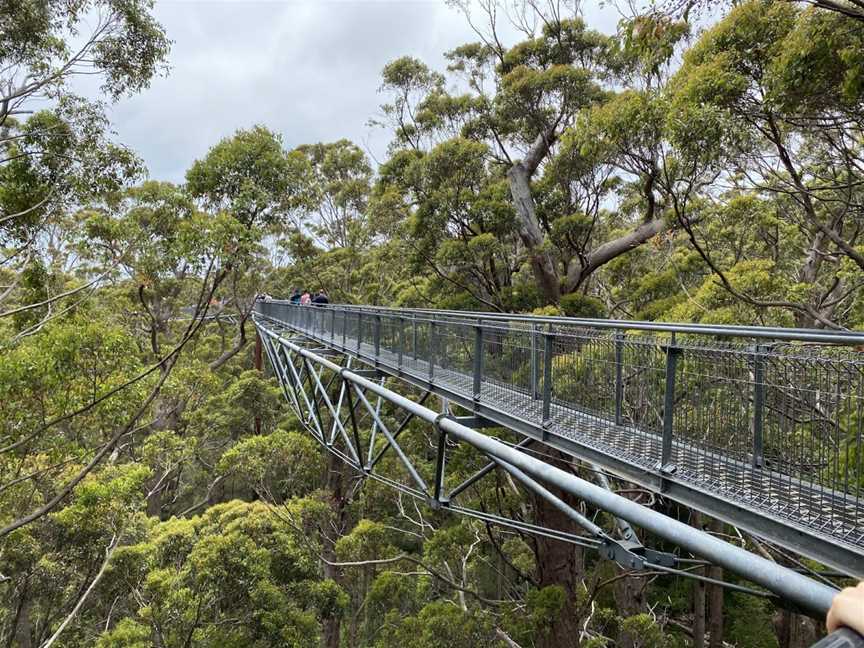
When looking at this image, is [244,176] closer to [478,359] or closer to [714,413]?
[478,359]

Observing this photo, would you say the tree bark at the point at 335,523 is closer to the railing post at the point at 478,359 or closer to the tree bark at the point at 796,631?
the railing post at the point at 478,359

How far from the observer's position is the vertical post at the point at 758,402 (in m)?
2.40

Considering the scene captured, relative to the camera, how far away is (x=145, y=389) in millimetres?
8531

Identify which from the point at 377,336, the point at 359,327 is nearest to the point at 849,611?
the point at 377,336

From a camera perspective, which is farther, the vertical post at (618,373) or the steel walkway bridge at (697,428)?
the vertical post at (618,373)

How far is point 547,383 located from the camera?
3.58 meters

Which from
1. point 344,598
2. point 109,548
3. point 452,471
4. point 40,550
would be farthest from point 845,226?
point 40,550

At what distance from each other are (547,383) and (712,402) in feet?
3.51

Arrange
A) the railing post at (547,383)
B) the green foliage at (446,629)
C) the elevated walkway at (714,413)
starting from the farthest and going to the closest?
1. the green foliage at (446,629)
2. the railing post at (547,383)
3. the elevated walkway at (714,413)

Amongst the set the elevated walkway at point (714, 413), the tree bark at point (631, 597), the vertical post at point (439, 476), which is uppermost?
the elevated walkway at point (714, 413)

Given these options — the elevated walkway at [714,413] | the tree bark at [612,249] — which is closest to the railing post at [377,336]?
the elevated walkway at [714,413]

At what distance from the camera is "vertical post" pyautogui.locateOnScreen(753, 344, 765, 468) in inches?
94.6

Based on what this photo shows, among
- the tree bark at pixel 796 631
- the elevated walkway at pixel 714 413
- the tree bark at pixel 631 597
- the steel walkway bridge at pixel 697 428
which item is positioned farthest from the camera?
the tree bark at pixel 796 631

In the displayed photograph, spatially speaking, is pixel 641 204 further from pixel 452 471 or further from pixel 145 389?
pixel 145 389
